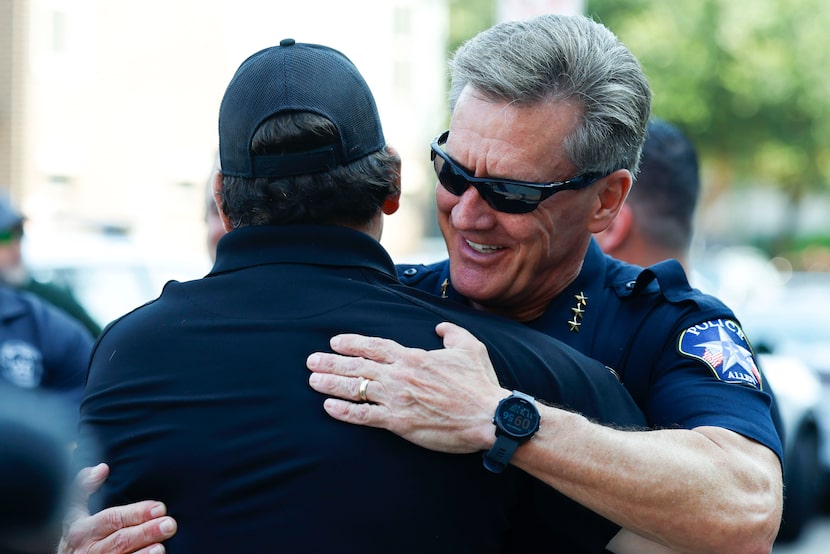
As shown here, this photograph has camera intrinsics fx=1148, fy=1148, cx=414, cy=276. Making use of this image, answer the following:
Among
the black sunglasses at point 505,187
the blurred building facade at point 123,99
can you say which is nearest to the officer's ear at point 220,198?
the black sunglasses at point 505,187

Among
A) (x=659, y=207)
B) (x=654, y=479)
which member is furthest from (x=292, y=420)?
(x=659, y=207)

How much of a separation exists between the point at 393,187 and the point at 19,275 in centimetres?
454

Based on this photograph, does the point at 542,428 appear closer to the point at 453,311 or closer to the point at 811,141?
the point at 453,311

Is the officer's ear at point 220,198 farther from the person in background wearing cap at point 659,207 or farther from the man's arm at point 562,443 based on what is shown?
the person in background wearing cap at point 659,207

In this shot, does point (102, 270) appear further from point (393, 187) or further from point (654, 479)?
point (654, 479)

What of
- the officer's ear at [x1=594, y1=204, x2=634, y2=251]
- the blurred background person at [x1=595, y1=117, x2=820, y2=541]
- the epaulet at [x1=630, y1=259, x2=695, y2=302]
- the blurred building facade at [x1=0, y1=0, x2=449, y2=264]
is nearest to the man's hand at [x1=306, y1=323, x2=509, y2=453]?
the epaulet at [x1=630, y1=259, x2=695, y2=302]

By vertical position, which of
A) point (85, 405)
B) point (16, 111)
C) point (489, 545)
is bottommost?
point (16, 111)

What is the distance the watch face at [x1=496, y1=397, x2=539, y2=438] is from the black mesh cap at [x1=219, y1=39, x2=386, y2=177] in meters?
0.54

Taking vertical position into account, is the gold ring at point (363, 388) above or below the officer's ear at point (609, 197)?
below

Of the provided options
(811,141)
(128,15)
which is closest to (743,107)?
(811,141)

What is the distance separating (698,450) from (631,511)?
0.19 m

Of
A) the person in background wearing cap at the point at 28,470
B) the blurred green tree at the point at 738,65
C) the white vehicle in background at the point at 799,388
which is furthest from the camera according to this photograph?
the blurred green tree at the point at 738,65

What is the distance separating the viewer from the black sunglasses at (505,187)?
8.30 feet

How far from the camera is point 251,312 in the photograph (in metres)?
2.05
